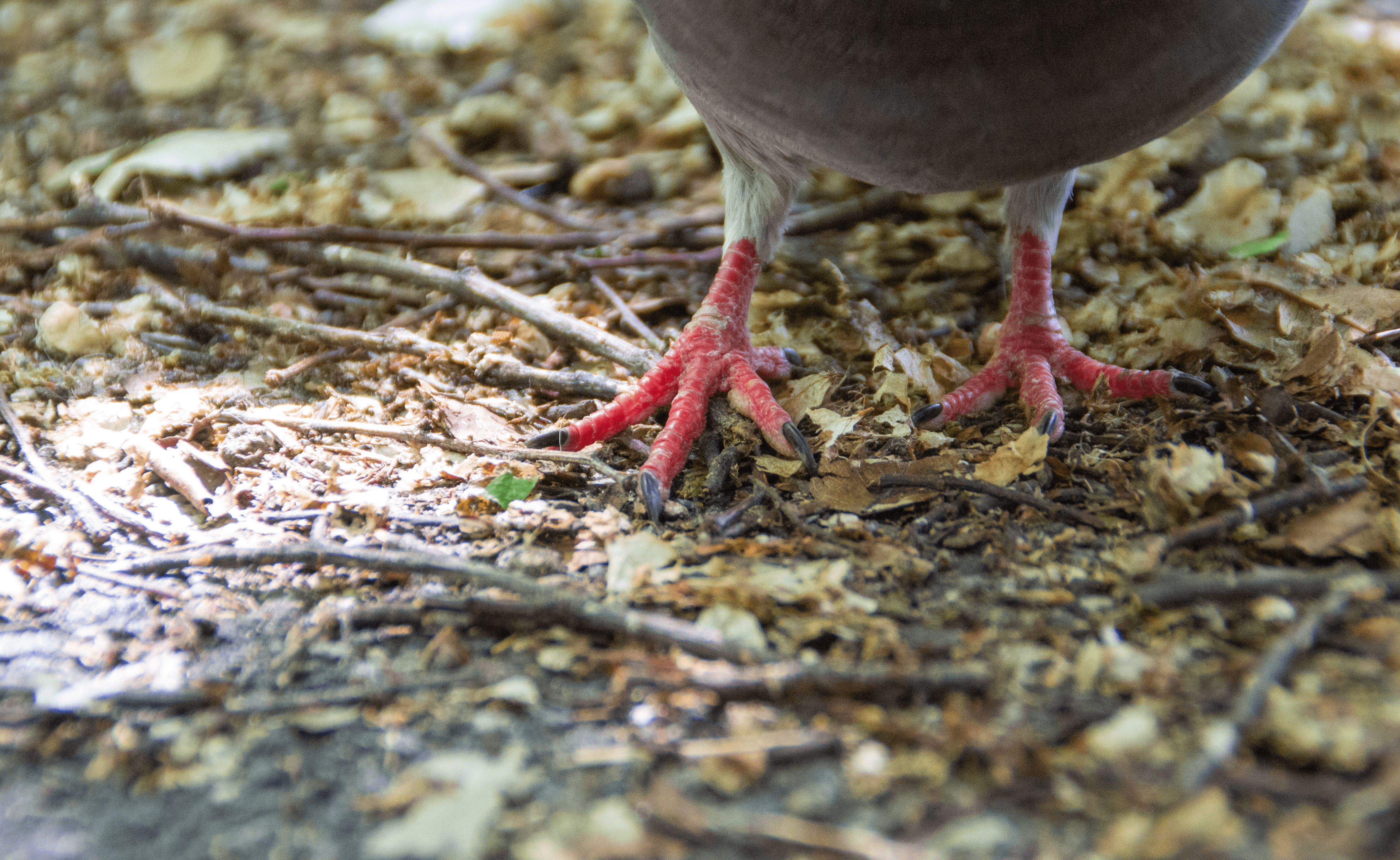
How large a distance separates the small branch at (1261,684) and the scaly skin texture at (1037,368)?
0.75 metres

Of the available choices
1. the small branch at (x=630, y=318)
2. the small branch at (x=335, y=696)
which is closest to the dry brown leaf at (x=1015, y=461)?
the small branch at (x=630, y=318)

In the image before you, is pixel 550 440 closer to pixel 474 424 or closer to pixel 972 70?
pixel 474 424

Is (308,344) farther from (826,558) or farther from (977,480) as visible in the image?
(977,480)

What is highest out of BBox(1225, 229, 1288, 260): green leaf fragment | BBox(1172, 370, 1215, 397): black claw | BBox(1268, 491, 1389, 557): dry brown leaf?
BBox(1225, 229, 1288, 260): green leaf fragment

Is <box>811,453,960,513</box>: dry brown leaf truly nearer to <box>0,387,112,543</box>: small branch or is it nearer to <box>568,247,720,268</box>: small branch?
<box>568,247,720,268</box>: small branch

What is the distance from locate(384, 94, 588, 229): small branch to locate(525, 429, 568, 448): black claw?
1323 millimetres

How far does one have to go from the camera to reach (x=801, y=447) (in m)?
1.94

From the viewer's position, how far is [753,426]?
2.11 metres

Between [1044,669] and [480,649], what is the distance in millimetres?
851

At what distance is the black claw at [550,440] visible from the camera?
2.01 meters

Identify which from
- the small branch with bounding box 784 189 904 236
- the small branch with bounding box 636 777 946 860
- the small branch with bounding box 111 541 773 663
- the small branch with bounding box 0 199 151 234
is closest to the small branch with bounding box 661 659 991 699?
the small branch with bounding box 111 541 773 663

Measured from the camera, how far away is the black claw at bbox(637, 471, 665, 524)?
178 centimetres

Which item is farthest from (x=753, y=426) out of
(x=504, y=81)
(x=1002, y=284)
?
(x=504, y=81)

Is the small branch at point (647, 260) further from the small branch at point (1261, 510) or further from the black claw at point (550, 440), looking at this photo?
the small branch at point (1261, 510)
